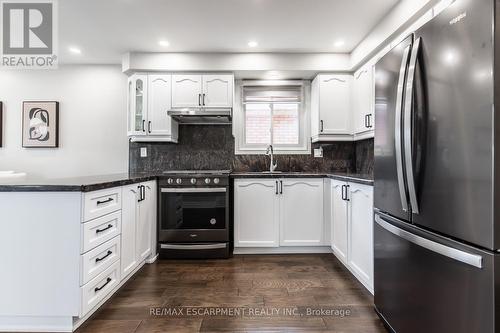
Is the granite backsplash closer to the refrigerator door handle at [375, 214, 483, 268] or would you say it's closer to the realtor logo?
the realtor logo

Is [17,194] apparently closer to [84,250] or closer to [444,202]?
[84,250]

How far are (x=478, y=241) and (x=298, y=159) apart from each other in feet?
8.99

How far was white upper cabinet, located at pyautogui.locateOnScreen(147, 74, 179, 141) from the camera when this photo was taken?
326 centimetres

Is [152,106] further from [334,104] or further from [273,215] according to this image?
[334,104]

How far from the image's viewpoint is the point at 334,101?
3.29 metres

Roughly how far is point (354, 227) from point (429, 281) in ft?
3.81

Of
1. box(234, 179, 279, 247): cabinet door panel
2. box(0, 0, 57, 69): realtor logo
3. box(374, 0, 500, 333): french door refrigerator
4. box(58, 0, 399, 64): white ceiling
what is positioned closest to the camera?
box(374, 0, 500, 333): french door refrigerator

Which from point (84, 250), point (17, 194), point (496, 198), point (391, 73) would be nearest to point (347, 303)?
point (496, 198)

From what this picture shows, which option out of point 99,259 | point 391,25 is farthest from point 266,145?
point 99,259

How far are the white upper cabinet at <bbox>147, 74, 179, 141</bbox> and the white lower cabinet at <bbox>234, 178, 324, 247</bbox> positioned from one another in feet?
3.83

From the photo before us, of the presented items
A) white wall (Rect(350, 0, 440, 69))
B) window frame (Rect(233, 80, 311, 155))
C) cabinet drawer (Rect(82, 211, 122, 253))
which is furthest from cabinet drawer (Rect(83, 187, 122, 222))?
white wall (Rect(350, 0, 440, 69))

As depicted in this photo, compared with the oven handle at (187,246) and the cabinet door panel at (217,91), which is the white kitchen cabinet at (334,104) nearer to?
the cabinet door panel at (217,91)

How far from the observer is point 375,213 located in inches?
69.3

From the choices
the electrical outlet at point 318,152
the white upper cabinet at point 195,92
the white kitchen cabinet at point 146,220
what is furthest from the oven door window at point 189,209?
the electrical outlet at point 318,152
